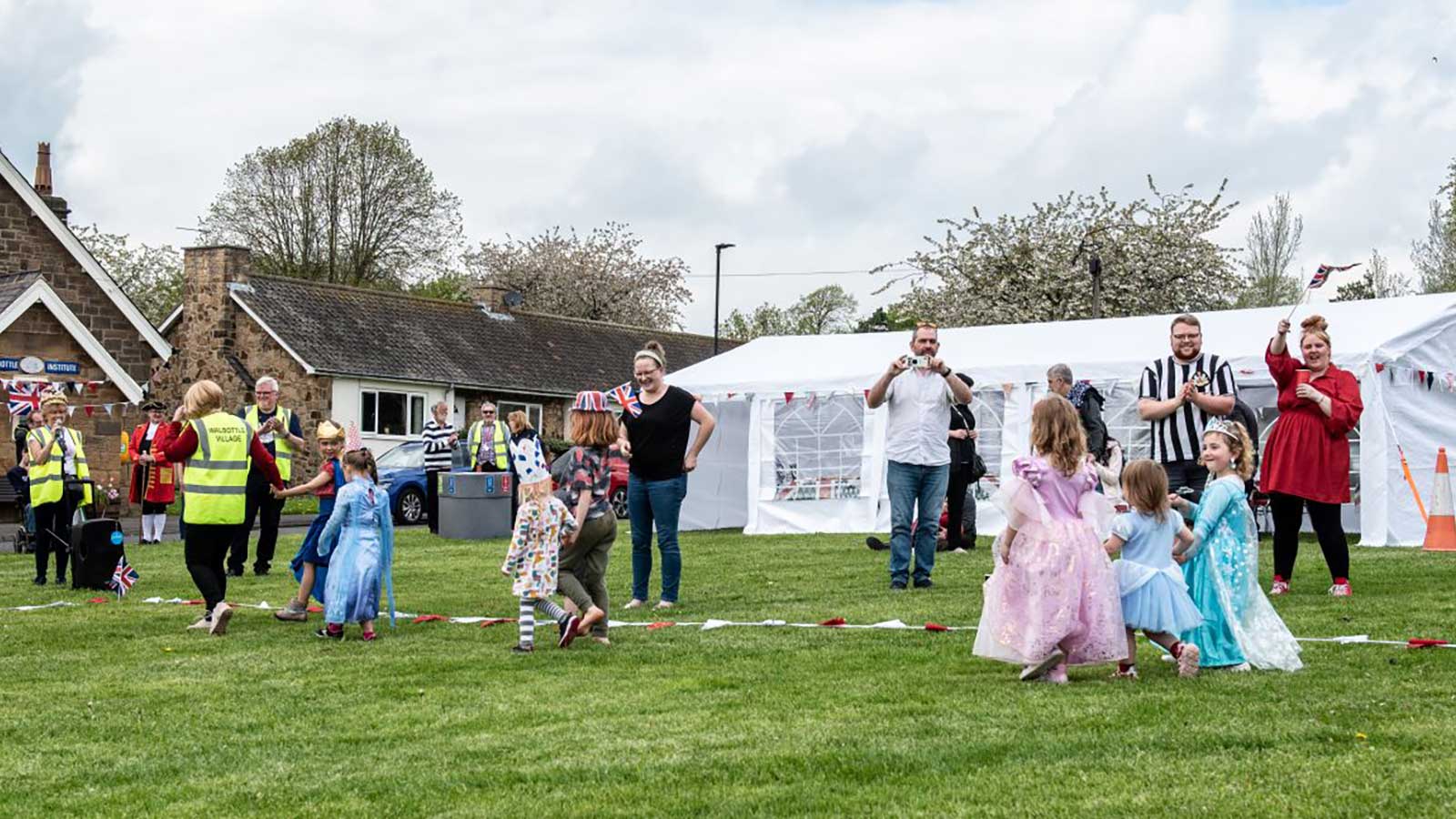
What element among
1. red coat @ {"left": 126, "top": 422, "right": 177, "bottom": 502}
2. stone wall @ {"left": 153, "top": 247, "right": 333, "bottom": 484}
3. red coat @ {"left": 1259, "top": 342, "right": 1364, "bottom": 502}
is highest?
stone wall @ {"left": 153, "top": 247, "right": 333, "bottom": 484}

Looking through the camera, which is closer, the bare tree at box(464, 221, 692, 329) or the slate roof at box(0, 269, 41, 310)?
the slate roof at box(0, 269, 41, 310)

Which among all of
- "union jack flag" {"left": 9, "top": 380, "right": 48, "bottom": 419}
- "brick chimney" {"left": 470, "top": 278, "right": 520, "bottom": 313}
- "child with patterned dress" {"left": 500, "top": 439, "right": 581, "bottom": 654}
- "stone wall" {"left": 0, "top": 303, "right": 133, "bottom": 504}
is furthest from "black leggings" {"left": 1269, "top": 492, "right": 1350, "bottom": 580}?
"brick chimney" {"left": 470, "top": 278, "right": 520, "bottom": 313}

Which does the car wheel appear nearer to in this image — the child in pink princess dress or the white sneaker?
the white sneaker

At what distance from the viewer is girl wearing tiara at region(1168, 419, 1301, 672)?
7.81 metres

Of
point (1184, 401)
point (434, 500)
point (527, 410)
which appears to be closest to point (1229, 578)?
point (1184, 401)

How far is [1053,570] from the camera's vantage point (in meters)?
7.53

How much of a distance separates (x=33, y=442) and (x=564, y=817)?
1160 centimetres

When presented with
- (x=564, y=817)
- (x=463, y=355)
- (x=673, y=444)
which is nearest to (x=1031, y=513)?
(x=564, y=817)

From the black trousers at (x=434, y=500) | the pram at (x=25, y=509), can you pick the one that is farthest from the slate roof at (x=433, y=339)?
the pram at (x=25, y=509)

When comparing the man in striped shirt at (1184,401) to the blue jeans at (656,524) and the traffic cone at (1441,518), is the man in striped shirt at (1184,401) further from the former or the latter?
the traffic cone at (1441,518)

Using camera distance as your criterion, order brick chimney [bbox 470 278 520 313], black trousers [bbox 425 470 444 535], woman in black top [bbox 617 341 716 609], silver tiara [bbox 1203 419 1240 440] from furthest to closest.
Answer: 1. brick chimney [bbox 470 278 520 313]
2. black trousers [bbox 425 470 444 535]
3. woman in black top [bbox 617 341 716 609]
4. silver tiara [bbox 1203 419 1240 440]

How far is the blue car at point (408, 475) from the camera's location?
1135 inches

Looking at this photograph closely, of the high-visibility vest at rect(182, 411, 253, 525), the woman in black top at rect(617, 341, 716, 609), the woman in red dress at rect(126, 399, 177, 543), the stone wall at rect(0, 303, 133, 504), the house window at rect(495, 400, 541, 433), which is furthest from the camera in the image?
the house window at rect(495, 400, 541, 433)

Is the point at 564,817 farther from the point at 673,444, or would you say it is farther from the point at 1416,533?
the point at 1416,533
